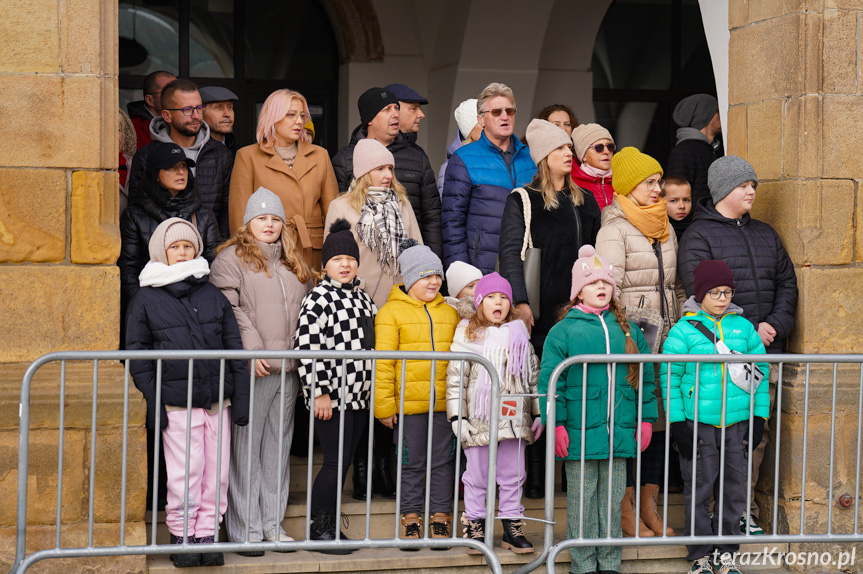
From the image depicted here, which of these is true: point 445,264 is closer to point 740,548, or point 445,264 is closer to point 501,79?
point 740,548

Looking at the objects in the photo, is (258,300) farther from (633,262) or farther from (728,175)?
(728,175)

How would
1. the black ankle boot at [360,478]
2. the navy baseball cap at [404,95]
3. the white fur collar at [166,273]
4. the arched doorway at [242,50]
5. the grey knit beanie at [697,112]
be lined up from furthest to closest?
1. the arched doorway at [242,50]
2. the grey knit beanie at [697,112]
3. the navy baseball cap at [404,95]
4. the black ankle boot at [360,478]
5. the white fur collar at [166,273]

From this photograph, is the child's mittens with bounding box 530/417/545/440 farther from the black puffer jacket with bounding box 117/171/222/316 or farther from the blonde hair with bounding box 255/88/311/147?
the blonde hair with bounding box 255/88/311/147

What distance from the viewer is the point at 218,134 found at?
7434 millimetres

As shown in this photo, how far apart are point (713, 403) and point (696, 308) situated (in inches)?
21.0

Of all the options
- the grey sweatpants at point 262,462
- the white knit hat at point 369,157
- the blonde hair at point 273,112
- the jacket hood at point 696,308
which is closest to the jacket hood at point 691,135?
the jacket hood at point 696,308

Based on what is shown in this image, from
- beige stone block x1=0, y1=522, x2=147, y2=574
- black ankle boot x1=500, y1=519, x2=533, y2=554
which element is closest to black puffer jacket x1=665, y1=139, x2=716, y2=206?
black ankle boot x1=500, y1=519, x2=533, y2=554

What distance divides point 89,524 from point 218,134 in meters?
2.85

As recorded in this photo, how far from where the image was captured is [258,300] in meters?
6.18

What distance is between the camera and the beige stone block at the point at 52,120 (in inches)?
226

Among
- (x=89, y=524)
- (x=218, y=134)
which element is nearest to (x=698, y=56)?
(x=218, y=134)

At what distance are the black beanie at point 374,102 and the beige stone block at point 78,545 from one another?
259cm

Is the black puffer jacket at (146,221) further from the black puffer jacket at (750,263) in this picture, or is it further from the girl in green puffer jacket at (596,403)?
the black puffer jacket at (750,263)

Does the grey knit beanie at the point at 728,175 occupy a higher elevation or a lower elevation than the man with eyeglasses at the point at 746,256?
higher
